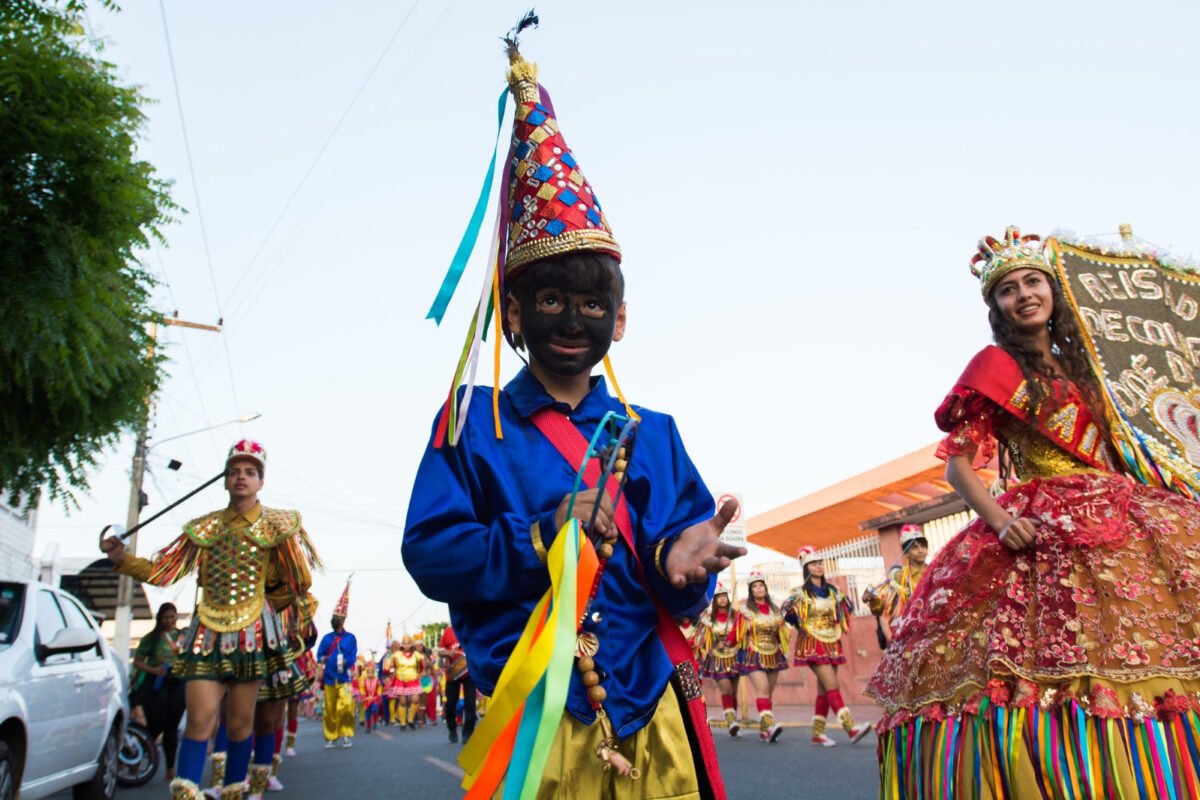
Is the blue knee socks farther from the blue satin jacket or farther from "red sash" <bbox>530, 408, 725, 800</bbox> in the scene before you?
"red sash" <bbox>530, 408, 725, 800</bbox>

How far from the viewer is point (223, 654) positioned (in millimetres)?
6008

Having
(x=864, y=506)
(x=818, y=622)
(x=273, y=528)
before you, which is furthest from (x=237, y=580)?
(x=864, y=506)

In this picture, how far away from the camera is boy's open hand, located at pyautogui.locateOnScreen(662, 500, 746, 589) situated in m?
2.09

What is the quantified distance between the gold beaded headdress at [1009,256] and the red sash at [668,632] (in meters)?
2.39

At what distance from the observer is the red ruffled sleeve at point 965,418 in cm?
381

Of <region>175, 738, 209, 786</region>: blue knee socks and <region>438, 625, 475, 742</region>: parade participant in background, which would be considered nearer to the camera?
<region>175, 738, 209, 786</region>: blue knee socks

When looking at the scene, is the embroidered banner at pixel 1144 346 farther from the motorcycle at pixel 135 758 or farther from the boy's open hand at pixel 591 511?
the motorcycle at pixel 135 758

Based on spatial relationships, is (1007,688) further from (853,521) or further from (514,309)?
(853,521)

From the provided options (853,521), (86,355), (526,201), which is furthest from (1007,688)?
(853,521)

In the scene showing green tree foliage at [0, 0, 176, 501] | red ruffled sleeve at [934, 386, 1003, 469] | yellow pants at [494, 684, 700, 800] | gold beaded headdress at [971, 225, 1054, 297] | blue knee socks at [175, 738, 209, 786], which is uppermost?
green tree foliage at [0, 0, 176, 501]

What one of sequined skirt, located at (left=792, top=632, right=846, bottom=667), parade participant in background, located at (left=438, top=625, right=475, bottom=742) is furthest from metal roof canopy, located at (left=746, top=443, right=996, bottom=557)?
parade participant in background, located at (left=438, top=625, right=475, bottom=742)

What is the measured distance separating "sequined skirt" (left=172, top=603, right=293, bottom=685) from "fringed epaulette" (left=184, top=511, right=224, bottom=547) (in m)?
0.48

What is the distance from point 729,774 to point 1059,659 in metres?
5.06

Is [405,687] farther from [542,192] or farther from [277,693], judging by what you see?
[542,192]
